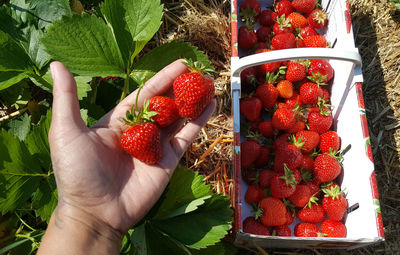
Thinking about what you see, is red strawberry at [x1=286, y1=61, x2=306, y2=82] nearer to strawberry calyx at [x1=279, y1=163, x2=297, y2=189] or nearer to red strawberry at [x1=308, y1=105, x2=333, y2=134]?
red strawberry at [x1=308, y1=105, x2=333, y2=134]

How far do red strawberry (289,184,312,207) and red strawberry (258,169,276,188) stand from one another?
11 centimetres

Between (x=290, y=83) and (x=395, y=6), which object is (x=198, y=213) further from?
(x=395, y=6)

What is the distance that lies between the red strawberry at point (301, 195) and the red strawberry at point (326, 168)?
9 centimetres

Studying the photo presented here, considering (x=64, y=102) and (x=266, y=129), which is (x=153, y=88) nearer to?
(x=64, y=102)

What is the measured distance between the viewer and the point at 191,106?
1203 millimetres

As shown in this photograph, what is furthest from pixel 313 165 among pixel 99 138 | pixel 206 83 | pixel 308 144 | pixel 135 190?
pixel 99 138

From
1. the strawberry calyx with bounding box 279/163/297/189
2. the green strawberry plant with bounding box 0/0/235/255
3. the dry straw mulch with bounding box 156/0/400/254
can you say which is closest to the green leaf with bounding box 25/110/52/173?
the green strawberry plant with bounding box 0/0/235/255

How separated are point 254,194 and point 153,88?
61cm

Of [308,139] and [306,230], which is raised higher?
[308,139]

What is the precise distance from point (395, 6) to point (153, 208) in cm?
172

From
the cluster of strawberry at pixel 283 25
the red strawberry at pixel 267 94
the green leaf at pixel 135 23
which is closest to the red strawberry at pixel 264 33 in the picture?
the cluster of strawberry at pixel 283 25

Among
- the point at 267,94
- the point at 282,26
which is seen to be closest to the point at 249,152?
the point at 267,94

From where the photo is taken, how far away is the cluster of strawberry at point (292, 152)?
147 centimetres

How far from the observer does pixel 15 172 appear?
118cm
